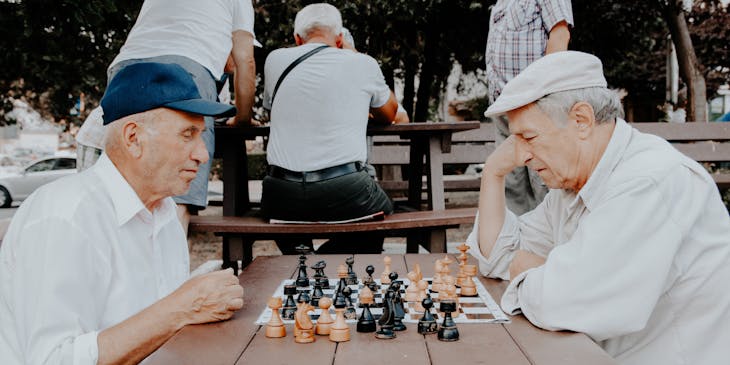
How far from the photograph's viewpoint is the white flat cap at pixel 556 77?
2172 millimetres

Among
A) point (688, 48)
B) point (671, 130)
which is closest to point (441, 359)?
point (671, 130)

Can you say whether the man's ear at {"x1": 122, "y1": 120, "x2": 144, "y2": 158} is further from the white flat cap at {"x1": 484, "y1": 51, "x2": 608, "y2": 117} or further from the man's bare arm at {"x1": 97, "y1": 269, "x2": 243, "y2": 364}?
the white flat cap at {"x1": 484, "y1": 51, "x2": 608, "y2": 117}

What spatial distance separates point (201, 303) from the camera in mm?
1960

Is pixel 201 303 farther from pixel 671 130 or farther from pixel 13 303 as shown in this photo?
pixel 671 130

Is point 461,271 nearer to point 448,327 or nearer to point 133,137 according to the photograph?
point 448,327

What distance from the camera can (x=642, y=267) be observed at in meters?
1.89

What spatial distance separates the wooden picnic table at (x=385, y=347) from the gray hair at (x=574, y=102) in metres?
0.65

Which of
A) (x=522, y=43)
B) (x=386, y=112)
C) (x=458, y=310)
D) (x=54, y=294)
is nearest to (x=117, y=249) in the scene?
(x=54, y=294)

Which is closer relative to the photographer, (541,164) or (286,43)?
(541,164)

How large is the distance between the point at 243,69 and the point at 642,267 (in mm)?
3365

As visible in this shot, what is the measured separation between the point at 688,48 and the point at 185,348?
489 inches

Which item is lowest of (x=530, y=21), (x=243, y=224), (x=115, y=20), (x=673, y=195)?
(x=243, y=224)

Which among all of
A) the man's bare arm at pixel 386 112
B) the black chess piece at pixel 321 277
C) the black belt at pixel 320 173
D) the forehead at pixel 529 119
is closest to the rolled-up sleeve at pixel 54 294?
the black chess piece at pixel 321 277

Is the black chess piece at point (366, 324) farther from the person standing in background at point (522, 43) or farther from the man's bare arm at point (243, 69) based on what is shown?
the person standing in background at point (522, 43)
